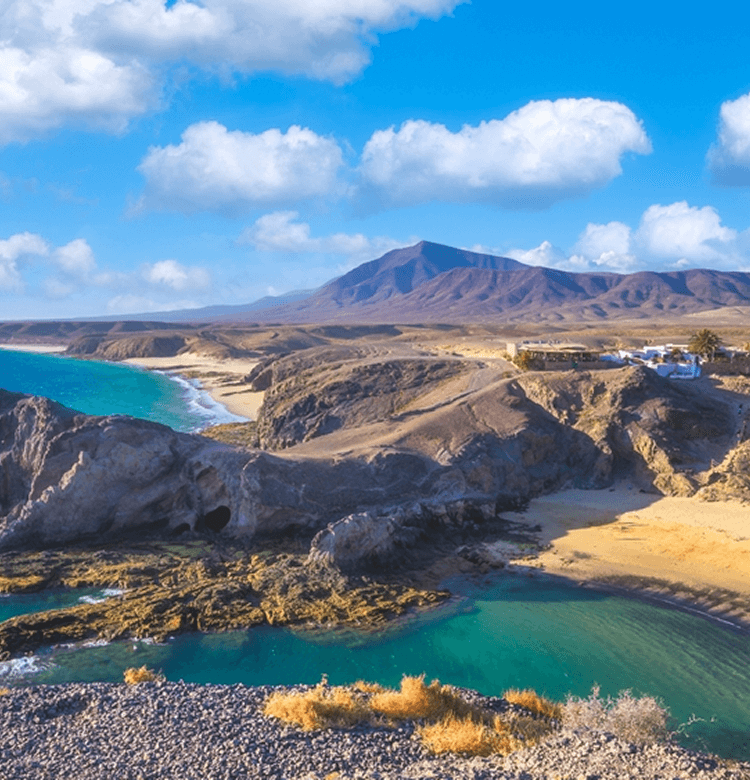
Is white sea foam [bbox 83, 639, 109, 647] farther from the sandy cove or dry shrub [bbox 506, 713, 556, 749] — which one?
the sandy cove

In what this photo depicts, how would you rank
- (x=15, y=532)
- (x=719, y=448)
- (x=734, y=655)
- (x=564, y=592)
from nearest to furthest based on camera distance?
1. (x=734, y=655)
2. (x=564, y=592)
3. (x=15, y=532)
4. (x=719, y=448)

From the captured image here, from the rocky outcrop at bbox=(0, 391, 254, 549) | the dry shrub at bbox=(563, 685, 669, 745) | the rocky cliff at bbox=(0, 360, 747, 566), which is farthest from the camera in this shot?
the rocky cliff at bbox=(0, 360, 747, 566)

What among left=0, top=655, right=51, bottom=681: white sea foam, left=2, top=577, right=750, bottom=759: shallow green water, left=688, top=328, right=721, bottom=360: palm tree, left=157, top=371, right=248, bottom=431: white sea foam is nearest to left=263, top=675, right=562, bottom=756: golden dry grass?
left=2, top=577, right=750, bottom=759: shallow green water

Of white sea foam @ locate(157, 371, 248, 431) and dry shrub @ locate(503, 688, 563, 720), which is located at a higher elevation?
white sea foam @ locate(157, 371, 248, 431)

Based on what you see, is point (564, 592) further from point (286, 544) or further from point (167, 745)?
point (167, 745)

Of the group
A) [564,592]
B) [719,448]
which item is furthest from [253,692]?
[719,448]

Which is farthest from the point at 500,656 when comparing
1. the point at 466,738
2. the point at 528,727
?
the point at 466,738
